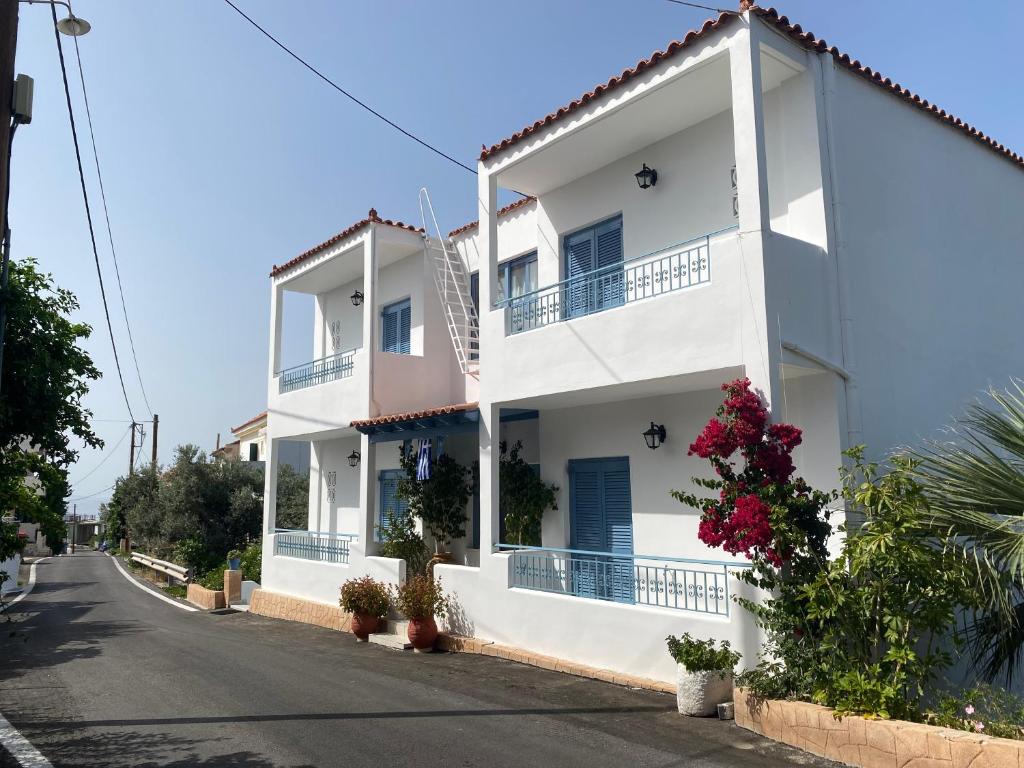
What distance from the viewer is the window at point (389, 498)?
1650 cm

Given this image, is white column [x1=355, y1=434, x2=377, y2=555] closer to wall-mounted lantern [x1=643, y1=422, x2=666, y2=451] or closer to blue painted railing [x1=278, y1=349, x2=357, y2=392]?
blue painted railing [x1=278, y1=349, x2=357, y2=392]

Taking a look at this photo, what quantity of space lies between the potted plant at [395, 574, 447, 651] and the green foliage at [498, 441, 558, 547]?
1.50 m

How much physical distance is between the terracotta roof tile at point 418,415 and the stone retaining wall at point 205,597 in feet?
22.4

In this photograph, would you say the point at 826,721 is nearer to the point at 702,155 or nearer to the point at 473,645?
the point at 473,645

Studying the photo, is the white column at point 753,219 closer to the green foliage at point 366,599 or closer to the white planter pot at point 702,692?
the white planter pot at point 702,692

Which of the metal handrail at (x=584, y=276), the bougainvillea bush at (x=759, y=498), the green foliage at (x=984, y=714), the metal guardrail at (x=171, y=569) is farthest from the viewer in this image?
the metal guardrail at (x=171, y=569)

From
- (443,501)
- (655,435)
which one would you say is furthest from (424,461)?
(655,435)

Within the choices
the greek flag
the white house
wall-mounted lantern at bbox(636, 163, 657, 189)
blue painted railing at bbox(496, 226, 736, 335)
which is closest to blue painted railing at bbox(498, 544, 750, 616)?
the white house

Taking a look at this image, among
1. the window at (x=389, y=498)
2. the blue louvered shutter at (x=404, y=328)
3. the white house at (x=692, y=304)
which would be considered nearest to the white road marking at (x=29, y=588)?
the window at (x=389, y=498)

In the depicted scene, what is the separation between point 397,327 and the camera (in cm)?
1727

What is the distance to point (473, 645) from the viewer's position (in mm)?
11375

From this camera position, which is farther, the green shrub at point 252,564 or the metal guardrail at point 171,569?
the metal guardrail at point 171,569

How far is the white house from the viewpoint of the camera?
28.7ft

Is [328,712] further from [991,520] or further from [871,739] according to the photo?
[991,520]
